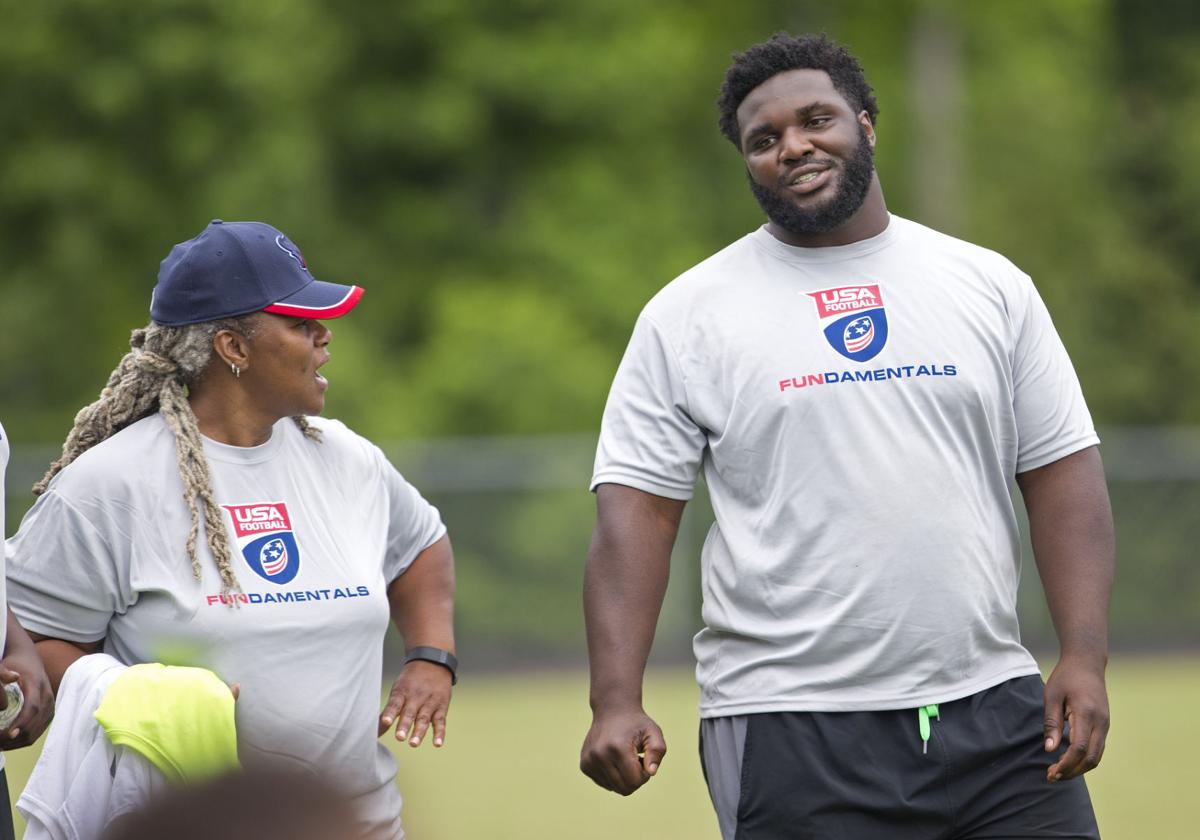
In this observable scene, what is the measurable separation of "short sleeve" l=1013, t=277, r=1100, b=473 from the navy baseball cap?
1559 millimetres

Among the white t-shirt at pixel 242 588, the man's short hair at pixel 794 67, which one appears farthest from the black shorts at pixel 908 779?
the man's short hair at pixel 794 67

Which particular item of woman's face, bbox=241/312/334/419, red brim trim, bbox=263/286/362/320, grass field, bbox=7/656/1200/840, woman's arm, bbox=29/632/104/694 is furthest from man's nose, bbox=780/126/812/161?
grass field, bbox=7/656/1200/840

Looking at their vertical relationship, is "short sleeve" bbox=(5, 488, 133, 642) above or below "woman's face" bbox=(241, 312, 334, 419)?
below

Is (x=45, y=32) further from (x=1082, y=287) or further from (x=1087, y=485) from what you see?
(x=1087, y=485)

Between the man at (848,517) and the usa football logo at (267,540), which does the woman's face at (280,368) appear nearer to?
the usa football logo at (267,540)

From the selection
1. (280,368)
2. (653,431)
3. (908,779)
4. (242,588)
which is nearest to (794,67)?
(653,431)

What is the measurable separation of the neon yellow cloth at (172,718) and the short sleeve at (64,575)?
0.34 m

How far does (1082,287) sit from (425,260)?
8.39 meters

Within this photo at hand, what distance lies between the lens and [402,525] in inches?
191

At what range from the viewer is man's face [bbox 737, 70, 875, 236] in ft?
13.8

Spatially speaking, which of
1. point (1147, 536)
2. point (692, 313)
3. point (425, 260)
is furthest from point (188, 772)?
point (425, 260)

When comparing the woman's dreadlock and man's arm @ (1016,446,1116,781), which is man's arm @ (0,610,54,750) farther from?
man's arm @ (1016,446,1116,781)

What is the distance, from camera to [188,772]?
3758 mm

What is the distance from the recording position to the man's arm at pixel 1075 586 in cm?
397
